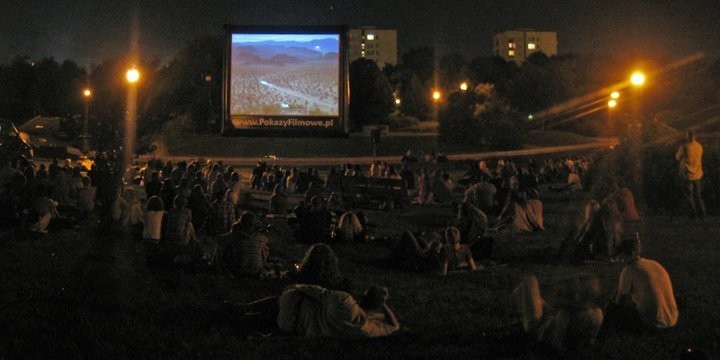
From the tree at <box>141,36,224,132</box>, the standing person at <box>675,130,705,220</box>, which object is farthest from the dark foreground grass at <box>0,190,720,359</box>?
the tree at <box>141,36,224,132</box>

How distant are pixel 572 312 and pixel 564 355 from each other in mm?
399

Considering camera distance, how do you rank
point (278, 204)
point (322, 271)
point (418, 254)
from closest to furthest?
1. point (322, 271)
2. point (418, 254)
3. point (278, 204)

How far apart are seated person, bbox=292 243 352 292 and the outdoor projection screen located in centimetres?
1159

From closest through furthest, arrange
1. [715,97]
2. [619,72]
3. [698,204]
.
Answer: [698,204] < [715,97] < [619,72]

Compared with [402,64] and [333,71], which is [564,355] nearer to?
[333,71]

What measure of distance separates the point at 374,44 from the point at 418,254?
151694 millimetres

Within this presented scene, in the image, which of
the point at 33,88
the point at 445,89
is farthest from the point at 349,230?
the point at 445,89

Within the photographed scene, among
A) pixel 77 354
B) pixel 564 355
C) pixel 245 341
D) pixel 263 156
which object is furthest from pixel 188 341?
pixel 263 156

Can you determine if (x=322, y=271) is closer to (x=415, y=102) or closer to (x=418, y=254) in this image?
(x=418, y=254)

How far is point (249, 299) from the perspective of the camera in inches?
370

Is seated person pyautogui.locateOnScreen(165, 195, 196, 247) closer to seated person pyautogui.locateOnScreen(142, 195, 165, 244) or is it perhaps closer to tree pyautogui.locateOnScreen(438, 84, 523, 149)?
seated person pyautogui.locateOnScreen(142, 195, 165, 244)

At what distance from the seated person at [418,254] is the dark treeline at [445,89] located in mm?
18707

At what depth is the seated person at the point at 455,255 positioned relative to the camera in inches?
439

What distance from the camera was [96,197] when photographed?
19.2m
